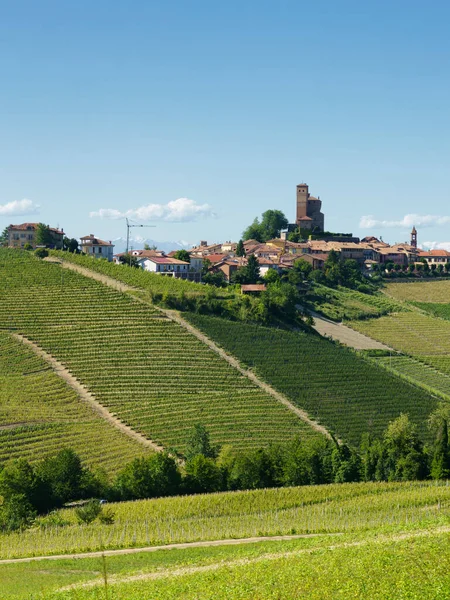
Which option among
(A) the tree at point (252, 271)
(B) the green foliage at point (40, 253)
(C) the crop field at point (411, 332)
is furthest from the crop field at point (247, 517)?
(A) the tree at point (252, 271)

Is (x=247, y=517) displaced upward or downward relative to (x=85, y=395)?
downward

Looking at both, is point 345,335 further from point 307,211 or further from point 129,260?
point 307,211

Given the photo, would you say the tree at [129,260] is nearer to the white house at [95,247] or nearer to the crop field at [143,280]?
the white house at [95,247]

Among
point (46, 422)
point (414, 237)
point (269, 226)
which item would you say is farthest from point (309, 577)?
point (414, 237)

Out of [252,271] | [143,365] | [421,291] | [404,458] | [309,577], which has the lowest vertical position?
[404,458]

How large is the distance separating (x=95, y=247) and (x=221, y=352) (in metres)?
48.3

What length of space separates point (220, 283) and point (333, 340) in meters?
21.5

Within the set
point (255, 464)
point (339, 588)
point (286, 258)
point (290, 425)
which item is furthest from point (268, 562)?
point (286, 258)

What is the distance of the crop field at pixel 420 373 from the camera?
260 feet

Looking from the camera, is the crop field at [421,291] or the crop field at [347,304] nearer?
the crop field at [347,304]

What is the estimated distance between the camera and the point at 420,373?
84.7m

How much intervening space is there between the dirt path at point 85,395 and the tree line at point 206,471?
3251mm

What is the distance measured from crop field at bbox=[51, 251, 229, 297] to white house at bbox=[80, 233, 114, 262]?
15.2 meters

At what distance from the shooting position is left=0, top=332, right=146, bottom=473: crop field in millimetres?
52406
